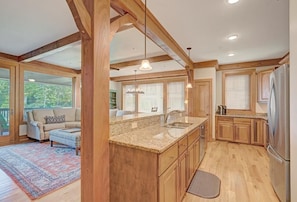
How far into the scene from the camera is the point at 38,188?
2.34 m

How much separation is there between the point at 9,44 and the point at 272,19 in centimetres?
579

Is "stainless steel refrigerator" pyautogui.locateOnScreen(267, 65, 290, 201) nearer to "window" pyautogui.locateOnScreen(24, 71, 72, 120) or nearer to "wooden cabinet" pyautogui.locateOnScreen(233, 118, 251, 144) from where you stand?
"wooden cabinet" pyautogui.locateOnScreen(233, 118, 251, 144)

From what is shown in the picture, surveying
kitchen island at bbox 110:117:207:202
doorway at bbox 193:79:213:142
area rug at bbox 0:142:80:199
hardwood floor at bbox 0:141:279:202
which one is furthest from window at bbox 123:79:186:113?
kitchen island at bbox 110:117:207:202

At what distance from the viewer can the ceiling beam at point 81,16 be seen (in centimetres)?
137

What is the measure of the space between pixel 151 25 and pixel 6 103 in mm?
5155

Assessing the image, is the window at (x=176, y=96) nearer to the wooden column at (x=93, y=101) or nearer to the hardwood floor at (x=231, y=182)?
the hardwood floor at (x=231, y=182)

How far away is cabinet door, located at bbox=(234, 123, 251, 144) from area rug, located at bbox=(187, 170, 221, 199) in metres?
2.67

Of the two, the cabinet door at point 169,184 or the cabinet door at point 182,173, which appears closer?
the cabinet door at point 169,184

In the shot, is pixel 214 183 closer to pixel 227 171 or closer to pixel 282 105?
pixel 227 171

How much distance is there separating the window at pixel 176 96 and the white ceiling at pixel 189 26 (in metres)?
2.68

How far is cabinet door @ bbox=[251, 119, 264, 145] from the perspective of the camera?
Answer: 15.0ft

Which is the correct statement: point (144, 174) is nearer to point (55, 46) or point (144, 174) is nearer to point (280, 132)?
point (280, 132)

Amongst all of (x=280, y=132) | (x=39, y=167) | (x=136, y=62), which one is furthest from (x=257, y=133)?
(x=39, y=167)

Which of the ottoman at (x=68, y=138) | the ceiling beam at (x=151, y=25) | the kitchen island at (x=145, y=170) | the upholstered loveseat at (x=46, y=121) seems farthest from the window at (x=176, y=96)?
the kitchen island at (x=145, y=170)
